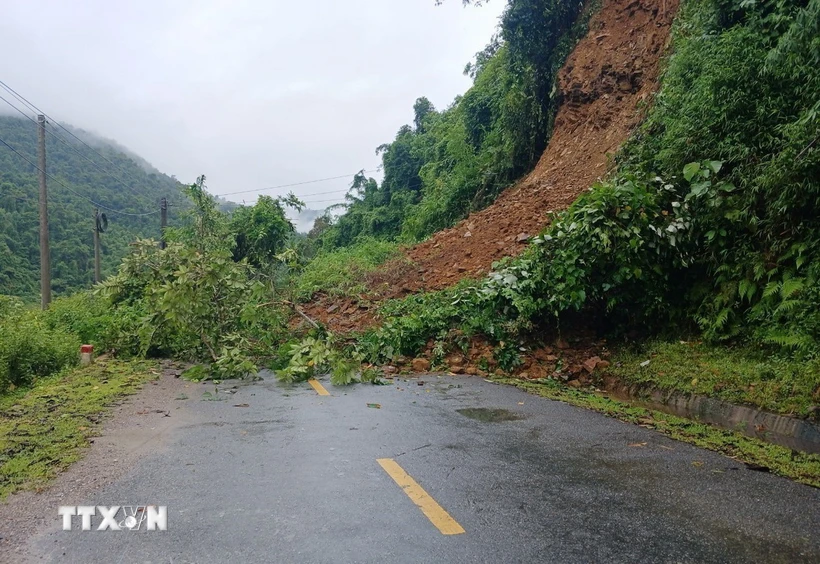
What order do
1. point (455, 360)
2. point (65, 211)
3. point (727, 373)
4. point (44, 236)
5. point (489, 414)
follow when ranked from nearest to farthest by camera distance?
point (489, 414)
point (727, 373)
point (455, 360)
point (44, 236)
point (65, 211)

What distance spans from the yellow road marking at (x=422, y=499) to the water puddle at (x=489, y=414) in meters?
1.88

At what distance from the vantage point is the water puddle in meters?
6.50

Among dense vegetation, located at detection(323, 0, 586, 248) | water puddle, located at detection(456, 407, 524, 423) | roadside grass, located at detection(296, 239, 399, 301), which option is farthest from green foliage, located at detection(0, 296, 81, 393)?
dense vegetation, located at detection(323, 0, 586, 248)

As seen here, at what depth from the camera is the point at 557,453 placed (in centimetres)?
511

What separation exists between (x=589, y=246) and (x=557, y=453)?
4.79 metres

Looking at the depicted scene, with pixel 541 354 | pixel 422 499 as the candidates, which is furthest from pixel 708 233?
pixel 422 499

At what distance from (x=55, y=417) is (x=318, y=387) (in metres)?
3.33

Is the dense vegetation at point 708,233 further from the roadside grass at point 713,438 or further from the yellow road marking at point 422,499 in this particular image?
the yellow road marking at point 422,499

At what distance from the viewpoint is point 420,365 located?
10.1m

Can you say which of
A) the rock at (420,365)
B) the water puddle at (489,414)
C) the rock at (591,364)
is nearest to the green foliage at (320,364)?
the rock at (420,365)

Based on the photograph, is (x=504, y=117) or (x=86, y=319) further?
(x=504, y=117)

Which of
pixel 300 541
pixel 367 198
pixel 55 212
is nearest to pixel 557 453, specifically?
pixel 300 541

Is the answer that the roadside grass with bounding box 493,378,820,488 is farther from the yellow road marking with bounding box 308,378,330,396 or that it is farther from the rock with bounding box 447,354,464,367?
the yellow road marking with bounding box 308,378,330,396

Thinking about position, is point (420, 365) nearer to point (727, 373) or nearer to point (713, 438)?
point (727, 373)
